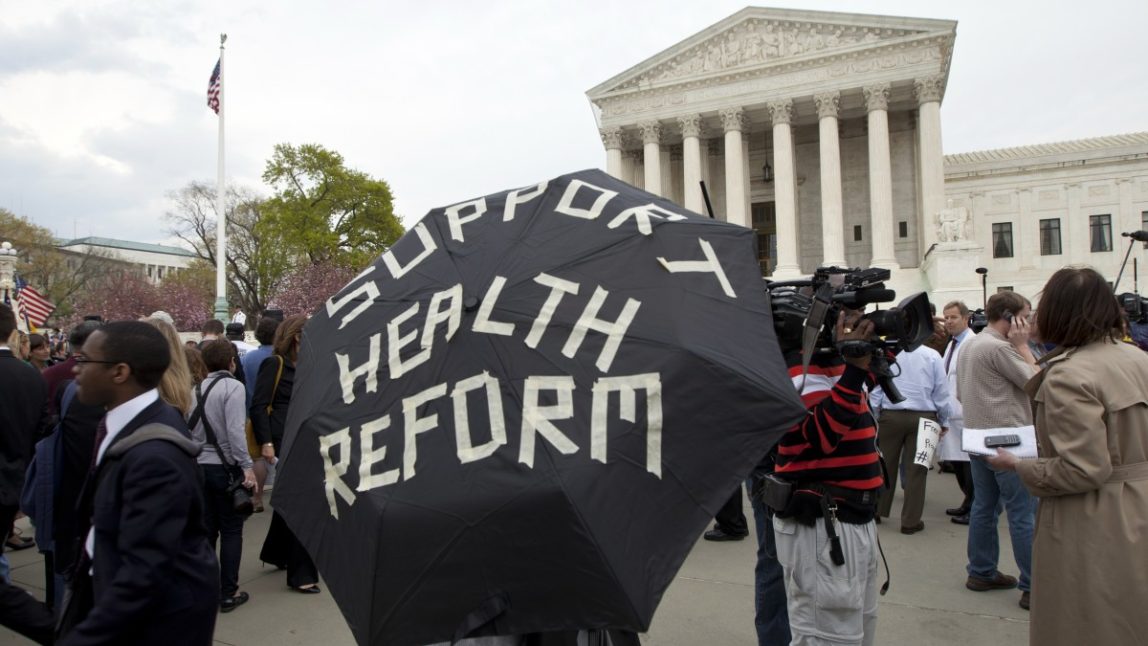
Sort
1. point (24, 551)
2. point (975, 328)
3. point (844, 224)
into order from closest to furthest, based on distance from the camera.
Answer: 1. point (24, 551)
2. point (975, 328)
3. point (844, 224)

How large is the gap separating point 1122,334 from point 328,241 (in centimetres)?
4608

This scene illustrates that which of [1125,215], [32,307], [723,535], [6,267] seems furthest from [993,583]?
[1125,215]

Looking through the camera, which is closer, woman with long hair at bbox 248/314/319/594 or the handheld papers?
woman with long hair at bbox 248/314/319/594

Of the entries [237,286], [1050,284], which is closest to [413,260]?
[1050,284]

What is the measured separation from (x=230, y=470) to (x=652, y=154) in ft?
125

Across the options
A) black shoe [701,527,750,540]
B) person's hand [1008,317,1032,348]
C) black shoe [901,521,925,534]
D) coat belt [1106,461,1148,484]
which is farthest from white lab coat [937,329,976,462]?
coat belt [1106,461,1148,484]

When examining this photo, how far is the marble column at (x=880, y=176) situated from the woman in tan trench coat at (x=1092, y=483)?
35458 mm

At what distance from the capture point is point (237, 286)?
4697 centimetres

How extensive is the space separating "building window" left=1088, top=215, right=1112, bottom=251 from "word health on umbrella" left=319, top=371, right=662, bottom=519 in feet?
155

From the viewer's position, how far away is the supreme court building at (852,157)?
35812mm

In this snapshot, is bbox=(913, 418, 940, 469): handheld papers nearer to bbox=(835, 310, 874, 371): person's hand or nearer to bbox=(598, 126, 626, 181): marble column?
bbox=(835, 310, 874, 371): person's hand

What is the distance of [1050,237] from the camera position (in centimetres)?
3956

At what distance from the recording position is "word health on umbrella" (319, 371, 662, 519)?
1.56 metres

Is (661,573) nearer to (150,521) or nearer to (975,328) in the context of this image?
(150,521)
